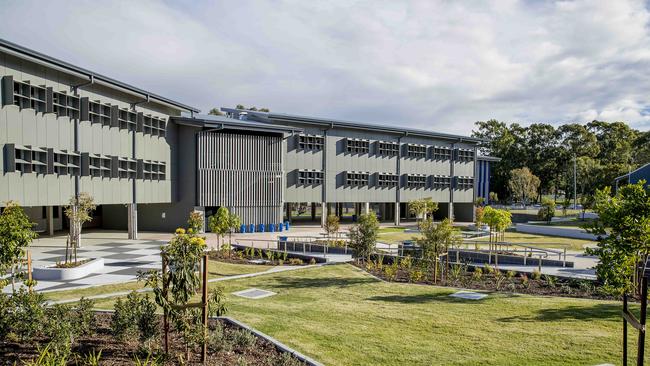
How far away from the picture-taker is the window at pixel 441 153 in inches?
2094

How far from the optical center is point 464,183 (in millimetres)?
56031

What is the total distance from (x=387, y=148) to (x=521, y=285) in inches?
1322

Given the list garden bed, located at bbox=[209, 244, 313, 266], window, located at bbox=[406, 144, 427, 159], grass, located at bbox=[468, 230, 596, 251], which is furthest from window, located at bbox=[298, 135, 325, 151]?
garden bed, located at bbox=[209, 244, 313, 266]

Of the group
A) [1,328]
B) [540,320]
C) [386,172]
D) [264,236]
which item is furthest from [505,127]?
[1,328]

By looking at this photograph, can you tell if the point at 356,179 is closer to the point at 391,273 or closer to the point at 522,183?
the point at 391,273

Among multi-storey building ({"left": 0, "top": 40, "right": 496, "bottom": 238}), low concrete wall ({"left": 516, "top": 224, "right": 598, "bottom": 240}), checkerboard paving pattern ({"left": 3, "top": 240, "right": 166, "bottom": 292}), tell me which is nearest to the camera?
checkerboard paving pattern ({"left": 3, "top": 240, "right": 166, "bottom": 292})

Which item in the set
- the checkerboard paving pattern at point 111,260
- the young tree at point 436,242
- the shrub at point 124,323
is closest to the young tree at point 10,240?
the shrub at point 124,323

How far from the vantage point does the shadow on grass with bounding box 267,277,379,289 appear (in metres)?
16.4

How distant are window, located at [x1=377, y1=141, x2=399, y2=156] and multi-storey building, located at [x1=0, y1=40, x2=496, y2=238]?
0.41 feet

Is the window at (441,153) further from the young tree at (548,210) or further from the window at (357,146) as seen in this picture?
the young tree at (548,210)

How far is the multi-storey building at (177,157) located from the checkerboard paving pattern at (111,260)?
2.94 m

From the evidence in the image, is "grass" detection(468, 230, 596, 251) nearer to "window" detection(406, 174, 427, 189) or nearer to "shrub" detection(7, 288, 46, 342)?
"window" detection(406, 174, 427, 189)

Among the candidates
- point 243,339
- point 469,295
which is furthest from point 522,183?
point 243,339

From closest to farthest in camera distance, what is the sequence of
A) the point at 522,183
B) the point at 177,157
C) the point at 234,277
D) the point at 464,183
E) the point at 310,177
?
the point at 234,277, the point at 177,157, the point at 310,177, the point at 464,183, the point at 522,183
